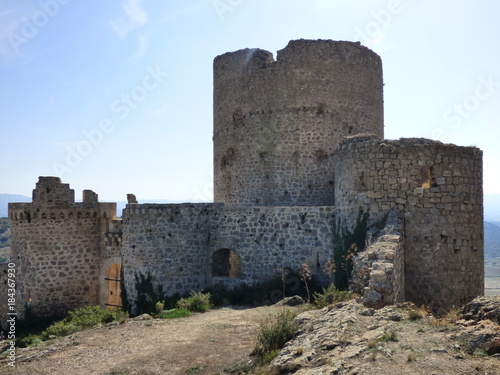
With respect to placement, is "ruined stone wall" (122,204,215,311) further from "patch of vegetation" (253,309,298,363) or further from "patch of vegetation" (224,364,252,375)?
"patch of vegetation" (224,364,252,375)

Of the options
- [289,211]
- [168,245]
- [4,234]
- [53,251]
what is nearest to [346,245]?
[289,211]

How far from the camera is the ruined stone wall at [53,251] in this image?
18344 mm

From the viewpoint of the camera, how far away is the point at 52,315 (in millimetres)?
18297

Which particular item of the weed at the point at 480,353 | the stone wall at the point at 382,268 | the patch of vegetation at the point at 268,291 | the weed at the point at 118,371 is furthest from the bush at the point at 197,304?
the weed at the point at 480,353

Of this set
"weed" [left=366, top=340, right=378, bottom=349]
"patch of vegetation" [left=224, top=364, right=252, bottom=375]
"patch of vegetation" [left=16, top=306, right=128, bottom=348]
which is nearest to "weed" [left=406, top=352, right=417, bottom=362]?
"weed" [left=366, top=340, right=378, bottom=349]

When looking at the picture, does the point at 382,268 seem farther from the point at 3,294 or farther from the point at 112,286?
the point at 3,294

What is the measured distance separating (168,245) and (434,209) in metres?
8.82

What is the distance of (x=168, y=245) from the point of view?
15703 millimetres

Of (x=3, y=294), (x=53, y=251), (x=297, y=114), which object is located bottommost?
(x=3, y=294)

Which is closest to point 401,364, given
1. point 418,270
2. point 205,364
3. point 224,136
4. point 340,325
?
point 340,325

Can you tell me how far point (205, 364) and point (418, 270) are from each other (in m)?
6.27

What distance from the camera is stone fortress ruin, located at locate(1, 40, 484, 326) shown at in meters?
11.6

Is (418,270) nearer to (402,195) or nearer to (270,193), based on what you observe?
(402,195)

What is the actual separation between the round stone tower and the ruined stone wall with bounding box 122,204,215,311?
366cm
